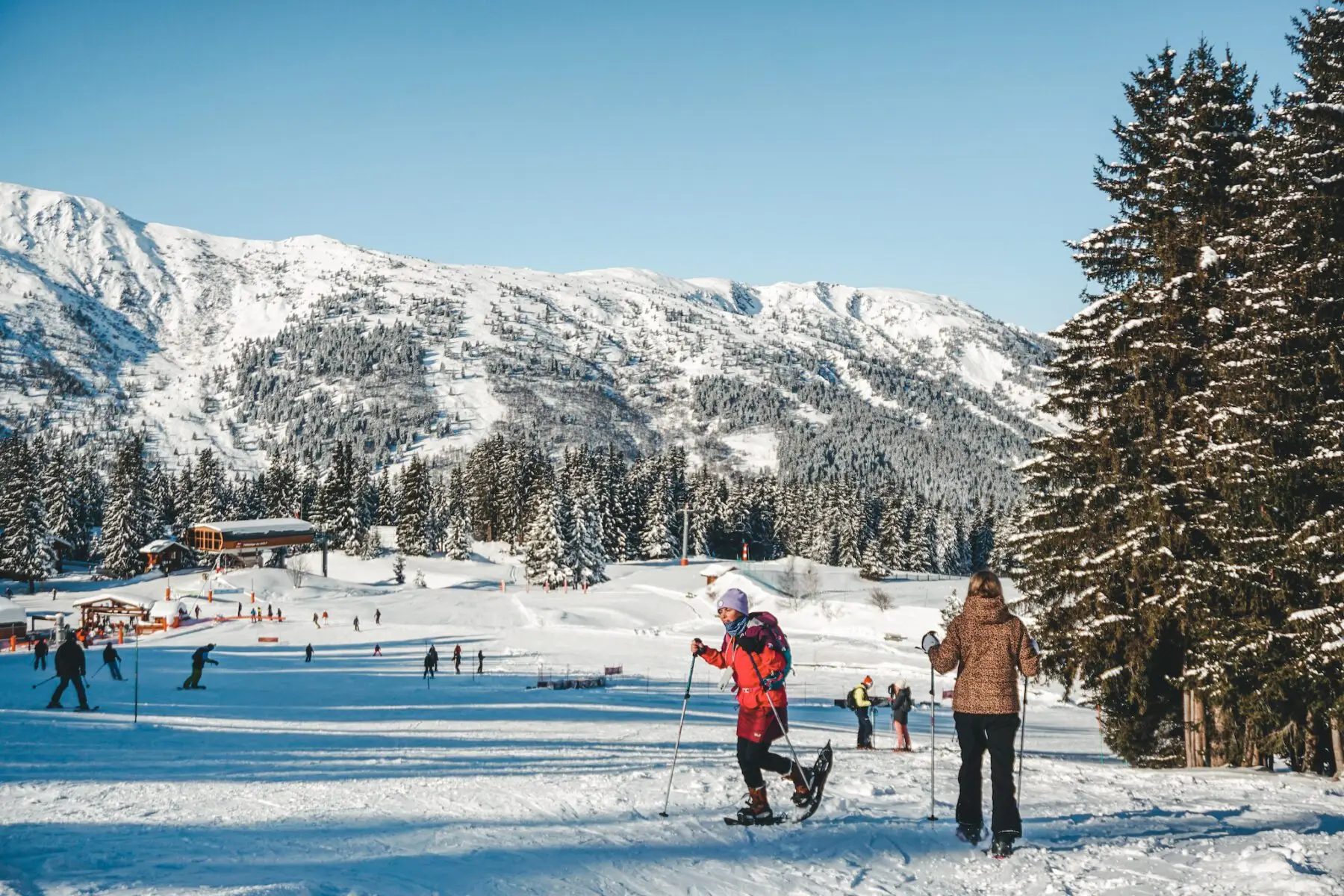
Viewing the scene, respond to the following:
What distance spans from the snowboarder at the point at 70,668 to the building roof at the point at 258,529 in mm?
72372

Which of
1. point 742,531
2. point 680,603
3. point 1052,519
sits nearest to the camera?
point 1052,519

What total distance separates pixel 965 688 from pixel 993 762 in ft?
1.91

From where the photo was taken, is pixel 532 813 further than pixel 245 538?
No

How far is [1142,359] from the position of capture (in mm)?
16453

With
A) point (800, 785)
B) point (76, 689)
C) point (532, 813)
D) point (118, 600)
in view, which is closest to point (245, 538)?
point (118, 600)

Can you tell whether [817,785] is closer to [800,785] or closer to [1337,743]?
[800,785]

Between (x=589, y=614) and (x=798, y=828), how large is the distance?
55548 millimetres

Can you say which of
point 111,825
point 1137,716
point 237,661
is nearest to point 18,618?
point 237,661

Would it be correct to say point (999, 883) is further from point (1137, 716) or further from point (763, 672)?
point (1137, 716)

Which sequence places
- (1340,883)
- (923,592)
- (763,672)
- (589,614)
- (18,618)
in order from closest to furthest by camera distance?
(1340,883) < (763,672) < (18,618) < (589,614) < (923,592)

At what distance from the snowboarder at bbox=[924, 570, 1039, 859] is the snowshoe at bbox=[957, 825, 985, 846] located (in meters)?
0.30

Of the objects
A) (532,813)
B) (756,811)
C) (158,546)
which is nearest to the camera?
(756,811)

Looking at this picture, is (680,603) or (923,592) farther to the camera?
(923,592)

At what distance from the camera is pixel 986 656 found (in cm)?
696
